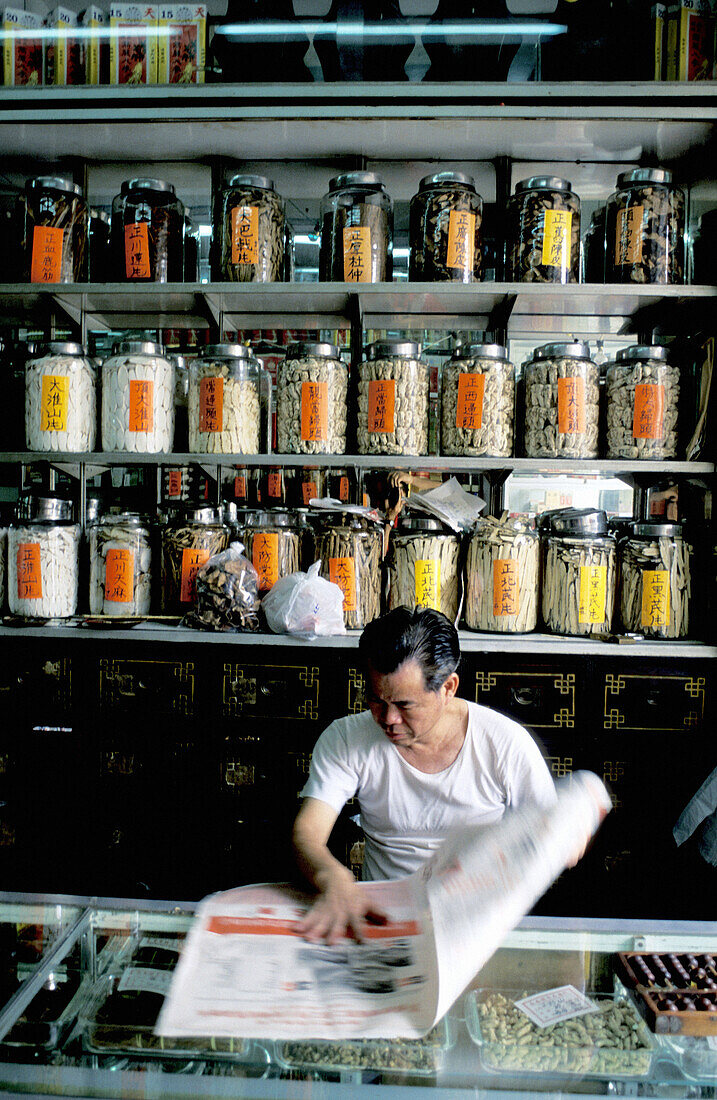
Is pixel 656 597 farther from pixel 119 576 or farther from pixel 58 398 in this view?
pixel 58 398

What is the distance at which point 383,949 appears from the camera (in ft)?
2.81

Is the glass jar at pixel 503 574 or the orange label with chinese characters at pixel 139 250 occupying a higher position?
the orange label with chinese characters at pixel 139 250

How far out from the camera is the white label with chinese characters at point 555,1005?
0.84 metres

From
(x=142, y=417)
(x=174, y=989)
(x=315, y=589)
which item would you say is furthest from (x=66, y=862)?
(x=174, y=989)

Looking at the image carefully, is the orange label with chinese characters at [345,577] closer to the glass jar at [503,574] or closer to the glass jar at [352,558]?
the glass jar at [352,558]

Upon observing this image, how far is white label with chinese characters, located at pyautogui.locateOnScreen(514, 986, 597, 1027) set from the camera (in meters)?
0.84

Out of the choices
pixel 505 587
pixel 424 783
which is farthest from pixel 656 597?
pixel 424 783

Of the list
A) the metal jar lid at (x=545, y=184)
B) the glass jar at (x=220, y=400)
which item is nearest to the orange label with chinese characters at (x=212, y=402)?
the glass jar at (x=220, y=400)

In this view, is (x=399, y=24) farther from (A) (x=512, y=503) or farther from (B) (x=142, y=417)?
(A) (x=512, y=503)

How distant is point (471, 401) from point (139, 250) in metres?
1.11

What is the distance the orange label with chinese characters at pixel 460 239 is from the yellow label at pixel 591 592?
95cm

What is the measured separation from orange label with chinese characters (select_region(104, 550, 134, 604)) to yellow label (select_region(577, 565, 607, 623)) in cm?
132

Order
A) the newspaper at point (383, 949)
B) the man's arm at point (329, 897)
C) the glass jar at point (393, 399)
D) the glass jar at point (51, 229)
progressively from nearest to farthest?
the newspaper at point (383, 949)
the man's arm at point (329, 897)
the glass jar at point (393, 399)
the glass jar at point (51, 229)

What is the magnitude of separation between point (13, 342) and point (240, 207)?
3.45 feet
